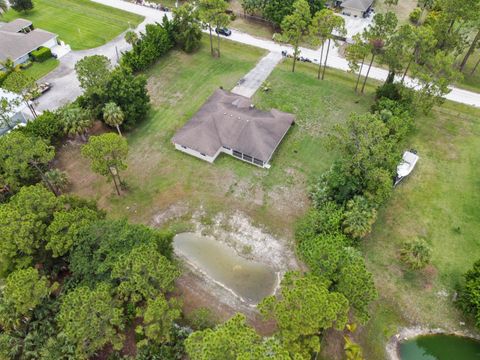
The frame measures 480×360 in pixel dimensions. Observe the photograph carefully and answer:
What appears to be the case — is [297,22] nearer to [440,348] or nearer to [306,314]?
[306,314]

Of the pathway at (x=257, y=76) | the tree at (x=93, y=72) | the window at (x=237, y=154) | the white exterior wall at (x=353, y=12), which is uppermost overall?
the tree at (x=93, y=72)

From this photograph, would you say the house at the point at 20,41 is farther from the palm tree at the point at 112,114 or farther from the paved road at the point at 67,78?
the palm tree at the point at 112,114

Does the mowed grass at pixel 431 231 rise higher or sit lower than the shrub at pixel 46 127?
lower

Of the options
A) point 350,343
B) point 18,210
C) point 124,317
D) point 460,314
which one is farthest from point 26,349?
point 460,314

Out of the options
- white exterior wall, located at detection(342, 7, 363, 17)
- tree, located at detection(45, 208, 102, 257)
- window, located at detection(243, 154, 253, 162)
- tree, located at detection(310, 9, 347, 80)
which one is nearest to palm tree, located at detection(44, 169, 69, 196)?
tree, located at detection(45, 208, 102, 257)

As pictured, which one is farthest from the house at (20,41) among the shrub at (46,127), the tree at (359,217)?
the tree at (359,217)

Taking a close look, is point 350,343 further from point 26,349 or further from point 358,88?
point 358,88

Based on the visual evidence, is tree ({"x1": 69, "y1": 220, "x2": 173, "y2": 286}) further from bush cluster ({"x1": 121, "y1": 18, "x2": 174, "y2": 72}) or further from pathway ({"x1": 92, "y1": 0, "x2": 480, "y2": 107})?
pathway ({"x1": 92, "y1": 0, "x2": 480, "y2": 107})
